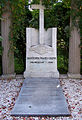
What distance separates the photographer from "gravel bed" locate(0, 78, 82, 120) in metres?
3.49

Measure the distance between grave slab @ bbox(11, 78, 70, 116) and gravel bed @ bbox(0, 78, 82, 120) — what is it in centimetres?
12

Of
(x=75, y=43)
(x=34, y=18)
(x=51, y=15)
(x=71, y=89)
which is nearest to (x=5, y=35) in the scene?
(x=34, y=18)

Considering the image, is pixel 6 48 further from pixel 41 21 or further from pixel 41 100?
pixel 41 100

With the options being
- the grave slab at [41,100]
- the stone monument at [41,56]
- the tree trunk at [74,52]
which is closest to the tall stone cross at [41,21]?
the stone monument at [41,56]

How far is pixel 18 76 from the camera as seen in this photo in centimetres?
634

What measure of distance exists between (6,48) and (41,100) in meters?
2.64

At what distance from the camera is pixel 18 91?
500cm

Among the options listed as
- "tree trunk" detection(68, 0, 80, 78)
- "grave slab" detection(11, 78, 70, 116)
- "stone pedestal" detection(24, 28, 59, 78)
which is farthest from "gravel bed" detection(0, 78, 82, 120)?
"stone pedestal" detection(24, 28, 59, 78)

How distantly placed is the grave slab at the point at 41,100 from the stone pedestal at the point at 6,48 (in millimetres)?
1041

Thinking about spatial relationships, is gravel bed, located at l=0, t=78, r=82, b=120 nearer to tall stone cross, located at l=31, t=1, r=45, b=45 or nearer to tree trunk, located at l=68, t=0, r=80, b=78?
tree trunk, located at l=68, t=0, r=80, b=78

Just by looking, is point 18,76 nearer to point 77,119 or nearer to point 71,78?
point 71,78

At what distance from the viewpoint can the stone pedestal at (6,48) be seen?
5.93m

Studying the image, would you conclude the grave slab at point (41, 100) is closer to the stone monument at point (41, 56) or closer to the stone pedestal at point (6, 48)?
the stone monument at point (41, 56)

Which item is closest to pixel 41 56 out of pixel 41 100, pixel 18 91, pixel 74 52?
pixel 74 52
